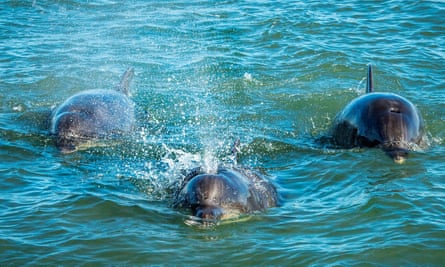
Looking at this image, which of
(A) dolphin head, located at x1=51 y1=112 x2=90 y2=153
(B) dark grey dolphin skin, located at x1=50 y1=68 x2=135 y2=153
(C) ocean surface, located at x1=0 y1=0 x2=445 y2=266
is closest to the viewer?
(C) ocean surface, located at x1=0 y1=0 x2=445 y2=266

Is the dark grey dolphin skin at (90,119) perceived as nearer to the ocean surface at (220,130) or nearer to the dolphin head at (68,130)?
the dolphin head at (68,130)

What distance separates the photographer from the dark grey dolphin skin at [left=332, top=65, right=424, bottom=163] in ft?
40.1

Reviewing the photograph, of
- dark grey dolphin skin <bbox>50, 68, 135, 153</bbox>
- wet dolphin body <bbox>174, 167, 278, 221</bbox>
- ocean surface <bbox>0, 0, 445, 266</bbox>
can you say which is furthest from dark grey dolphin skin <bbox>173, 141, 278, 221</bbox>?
dark grey dolphin skin <bbox>50, 68, 135, 153</bbox>

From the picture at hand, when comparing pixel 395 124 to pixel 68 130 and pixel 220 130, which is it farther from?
pixel 68 130

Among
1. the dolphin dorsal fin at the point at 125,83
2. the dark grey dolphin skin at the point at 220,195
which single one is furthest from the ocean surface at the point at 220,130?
the dolphin dorsal fin at the point at 125,83

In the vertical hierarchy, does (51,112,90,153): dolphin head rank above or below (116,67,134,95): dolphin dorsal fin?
below

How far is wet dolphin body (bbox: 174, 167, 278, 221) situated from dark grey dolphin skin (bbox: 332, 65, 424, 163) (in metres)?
2.71

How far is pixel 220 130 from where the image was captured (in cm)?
1402

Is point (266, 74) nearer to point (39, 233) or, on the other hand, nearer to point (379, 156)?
point (379, 156)

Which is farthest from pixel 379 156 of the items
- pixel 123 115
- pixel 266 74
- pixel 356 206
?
pixel 266 74

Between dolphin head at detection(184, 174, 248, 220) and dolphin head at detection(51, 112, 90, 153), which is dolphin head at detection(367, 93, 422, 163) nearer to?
dolphin head at detection(184, 174, 248, 220)

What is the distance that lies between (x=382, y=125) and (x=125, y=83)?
5656mm

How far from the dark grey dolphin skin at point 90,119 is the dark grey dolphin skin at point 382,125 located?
3720 millimetres

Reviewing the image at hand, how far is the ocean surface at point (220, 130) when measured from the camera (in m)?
9.25
